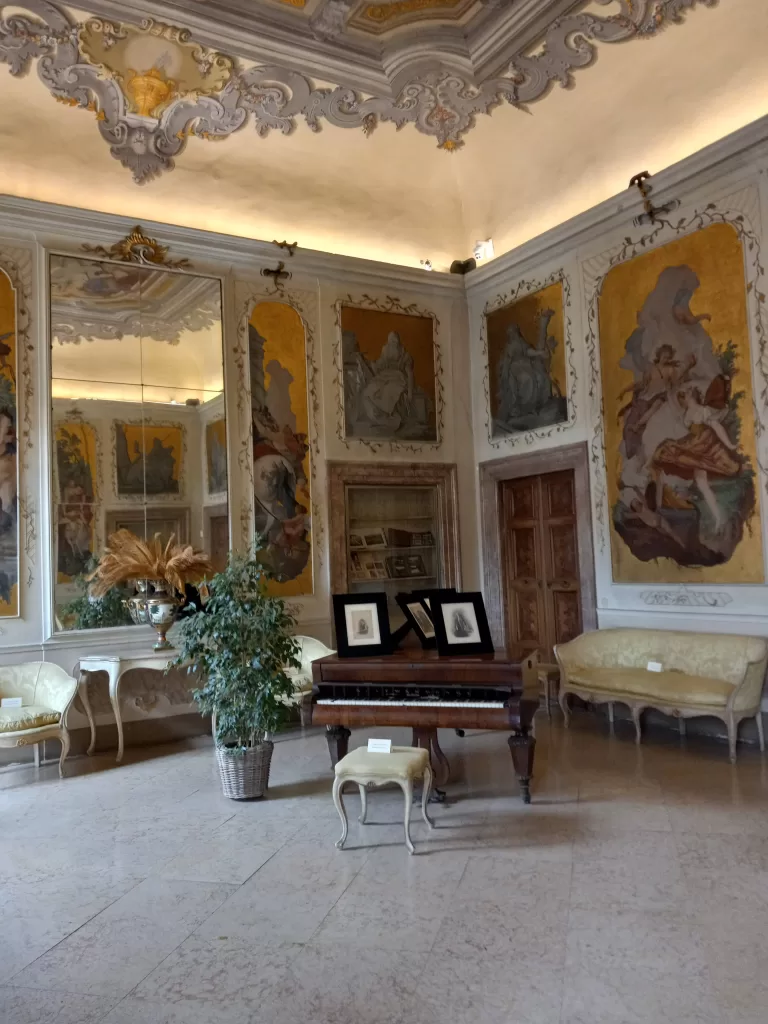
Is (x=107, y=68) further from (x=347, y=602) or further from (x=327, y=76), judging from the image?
(x=347, y=602)

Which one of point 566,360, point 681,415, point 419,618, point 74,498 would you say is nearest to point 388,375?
point 566,360

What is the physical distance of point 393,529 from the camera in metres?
9.38

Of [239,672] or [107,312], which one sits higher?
[107,312]

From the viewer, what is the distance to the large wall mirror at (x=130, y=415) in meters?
7.27

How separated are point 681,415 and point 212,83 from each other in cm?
546

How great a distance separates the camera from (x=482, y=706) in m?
4.86

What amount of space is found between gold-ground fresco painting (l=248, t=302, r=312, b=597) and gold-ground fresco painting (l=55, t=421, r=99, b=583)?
174 centimetres

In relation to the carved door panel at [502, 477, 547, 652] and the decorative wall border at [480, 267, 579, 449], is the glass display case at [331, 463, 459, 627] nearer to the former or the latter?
the carved door panel at [502, 477, 547, 652]

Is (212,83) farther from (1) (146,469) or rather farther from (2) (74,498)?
(2) (74,498)

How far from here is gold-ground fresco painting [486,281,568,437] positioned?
8562mm

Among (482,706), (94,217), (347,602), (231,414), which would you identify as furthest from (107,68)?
(482,706)

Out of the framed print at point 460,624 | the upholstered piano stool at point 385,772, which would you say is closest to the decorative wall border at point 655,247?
the framed print at point 460,624

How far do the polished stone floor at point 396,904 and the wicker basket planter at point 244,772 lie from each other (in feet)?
0.41

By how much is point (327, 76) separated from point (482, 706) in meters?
5.99
